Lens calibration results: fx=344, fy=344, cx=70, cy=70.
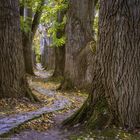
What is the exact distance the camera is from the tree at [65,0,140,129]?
7879 millimetres

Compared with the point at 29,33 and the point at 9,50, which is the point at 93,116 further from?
the point at 29,33

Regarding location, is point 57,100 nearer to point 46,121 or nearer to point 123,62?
point 46,121

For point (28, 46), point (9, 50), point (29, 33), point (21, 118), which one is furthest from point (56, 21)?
point (21, 118)

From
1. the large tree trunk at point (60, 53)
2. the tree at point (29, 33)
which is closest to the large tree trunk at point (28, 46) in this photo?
the tree at point (29, 33)

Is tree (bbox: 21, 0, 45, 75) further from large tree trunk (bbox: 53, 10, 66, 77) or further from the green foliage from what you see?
large tree trunk (bbox: 53, 10, 66, 77)

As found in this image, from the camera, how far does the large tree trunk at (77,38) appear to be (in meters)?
Result: 15.2

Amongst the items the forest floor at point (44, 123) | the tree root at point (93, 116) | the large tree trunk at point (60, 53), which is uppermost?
the large tree trunk at point (60, 53)

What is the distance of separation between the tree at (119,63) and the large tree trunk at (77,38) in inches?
270

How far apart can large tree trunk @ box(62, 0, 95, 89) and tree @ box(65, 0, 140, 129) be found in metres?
6.86

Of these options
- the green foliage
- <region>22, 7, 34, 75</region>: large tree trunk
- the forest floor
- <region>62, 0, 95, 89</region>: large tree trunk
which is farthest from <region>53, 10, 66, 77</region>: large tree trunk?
the forest floor

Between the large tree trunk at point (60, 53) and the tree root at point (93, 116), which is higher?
the large tree trunk at point (60, 53)

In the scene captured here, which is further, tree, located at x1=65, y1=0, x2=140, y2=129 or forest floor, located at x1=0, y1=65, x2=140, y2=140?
tree, located at x1=65, y1=0, x2=140, y2=129

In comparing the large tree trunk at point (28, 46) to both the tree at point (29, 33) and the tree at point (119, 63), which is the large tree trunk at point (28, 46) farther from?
the tree at point (119, 63)

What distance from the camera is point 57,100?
12.3 metres
